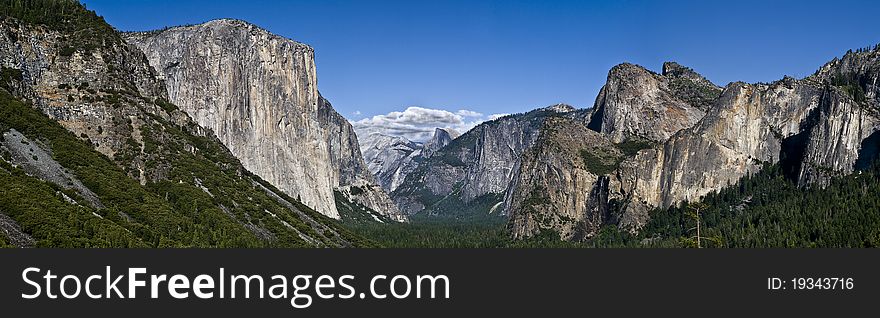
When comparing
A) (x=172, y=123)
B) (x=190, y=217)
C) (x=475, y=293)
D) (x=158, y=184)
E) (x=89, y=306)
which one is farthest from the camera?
(x=172, y=123)

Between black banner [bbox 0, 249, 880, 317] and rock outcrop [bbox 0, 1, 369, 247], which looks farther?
rock outcrop [bbox 0, 1, 369, 247]

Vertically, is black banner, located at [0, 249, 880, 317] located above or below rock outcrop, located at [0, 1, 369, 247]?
below

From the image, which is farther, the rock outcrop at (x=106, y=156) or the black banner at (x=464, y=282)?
the rock outcrop at (x=106, y=156)

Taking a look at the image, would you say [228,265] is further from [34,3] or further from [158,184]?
[34,3]

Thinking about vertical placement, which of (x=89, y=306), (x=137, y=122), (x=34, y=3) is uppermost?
(x=34, y=3)

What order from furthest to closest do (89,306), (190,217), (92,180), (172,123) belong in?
(172,123) < (190,217) < (92,180) < (89,306)

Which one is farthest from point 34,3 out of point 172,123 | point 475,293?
point 475,293

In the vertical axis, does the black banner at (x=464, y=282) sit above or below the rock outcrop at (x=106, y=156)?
below

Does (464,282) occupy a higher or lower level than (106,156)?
lower
